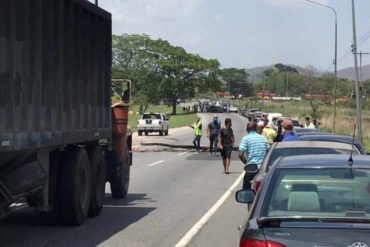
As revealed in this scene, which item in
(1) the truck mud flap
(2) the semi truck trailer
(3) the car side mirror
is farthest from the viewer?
(1) the truck mud flap

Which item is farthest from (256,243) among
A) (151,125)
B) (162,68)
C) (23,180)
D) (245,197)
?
(162,68)

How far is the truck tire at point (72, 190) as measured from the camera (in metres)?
11.4

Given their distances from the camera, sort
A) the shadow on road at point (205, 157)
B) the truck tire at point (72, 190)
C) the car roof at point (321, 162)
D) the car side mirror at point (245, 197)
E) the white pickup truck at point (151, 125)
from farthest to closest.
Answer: the white pickup truck at point (151, 125) < the shadow on road at point (205, 157) < the truck tire at point (72, 190) < the car side mirror at point (245, 197) < the car roof at point (321, 162)

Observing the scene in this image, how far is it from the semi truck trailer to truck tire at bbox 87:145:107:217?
17 mm

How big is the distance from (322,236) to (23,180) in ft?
18.3

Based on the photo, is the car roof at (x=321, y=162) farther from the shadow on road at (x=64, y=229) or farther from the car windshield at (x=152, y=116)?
the car windshield at (x=152, y=116)

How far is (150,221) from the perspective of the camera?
12133 millimetres

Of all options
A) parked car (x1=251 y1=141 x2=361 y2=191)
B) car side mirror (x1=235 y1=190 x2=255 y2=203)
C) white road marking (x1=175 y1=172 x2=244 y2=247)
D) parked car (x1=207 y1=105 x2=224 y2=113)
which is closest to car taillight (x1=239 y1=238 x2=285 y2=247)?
car side mirror (x1=235 y1=190 x2=255 y2=203)

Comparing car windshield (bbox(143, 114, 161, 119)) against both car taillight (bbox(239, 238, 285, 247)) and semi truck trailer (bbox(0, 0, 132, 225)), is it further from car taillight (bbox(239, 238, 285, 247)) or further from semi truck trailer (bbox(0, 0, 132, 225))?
car taillight (bbox(239, 238, 285, 247))

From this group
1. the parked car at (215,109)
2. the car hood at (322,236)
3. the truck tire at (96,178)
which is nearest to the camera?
the car hood at (322,236)

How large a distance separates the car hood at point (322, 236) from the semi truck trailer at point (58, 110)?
4.36 metres

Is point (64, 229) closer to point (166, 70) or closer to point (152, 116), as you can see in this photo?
point (152, 116)

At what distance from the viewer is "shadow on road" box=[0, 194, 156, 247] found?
10.1 m

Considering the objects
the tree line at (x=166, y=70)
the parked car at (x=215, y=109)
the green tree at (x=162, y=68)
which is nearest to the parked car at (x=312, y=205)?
the tree line at (x=166, y=70)
